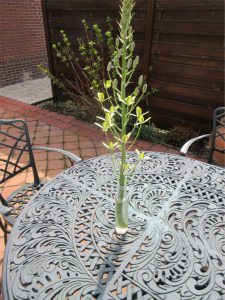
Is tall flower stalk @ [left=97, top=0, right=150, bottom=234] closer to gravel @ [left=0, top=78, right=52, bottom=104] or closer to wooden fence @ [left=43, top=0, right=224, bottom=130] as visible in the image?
wooden fence @ [left=43, top=0, right=224, bottom=130]

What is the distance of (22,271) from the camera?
0.96 meters

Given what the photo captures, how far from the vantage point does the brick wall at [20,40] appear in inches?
217

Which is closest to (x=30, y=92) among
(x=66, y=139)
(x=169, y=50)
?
(x=66, y=139)

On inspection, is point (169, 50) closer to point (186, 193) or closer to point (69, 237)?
point (186, 193)

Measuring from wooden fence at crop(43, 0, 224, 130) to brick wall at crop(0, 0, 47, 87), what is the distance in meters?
2.54

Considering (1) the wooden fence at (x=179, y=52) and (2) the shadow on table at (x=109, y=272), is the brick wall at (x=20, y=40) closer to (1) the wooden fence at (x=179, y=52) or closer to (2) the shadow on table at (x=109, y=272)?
(1) the wooden fence at (x=179, y=52)

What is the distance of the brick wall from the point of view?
552 centimetres

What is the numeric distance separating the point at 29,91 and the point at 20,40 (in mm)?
1352

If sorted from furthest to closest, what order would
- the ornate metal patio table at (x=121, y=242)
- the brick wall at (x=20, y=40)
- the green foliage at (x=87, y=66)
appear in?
1. the brick wall at (x=20, y=40)
2. the green foliage at (x=87, y=66)
3. the ornate metal patio table at (x=121, y=242)

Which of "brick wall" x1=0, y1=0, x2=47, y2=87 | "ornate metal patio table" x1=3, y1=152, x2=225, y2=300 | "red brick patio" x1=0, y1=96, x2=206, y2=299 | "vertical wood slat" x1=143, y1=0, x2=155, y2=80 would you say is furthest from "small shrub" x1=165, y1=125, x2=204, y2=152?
"brick wall" x1=0, y1=0, x2=47, y2=87

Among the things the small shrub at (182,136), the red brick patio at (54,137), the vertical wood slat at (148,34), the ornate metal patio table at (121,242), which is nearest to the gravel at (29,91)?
the red brick patio at (54,137)

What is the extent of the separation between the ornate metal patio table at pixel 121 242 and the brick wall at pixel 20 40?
5141 mm

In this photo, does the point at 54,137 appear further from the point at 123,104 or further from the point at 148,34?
the point at 123,104

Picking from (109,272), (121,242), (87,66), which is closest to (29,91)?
(87,66)
